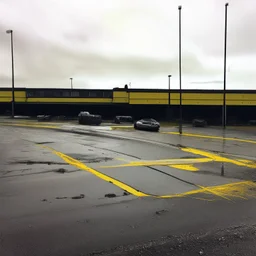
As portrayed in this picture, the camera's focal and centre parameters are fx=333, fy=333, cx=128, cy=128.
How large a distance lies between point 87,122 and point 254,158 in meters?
28.4

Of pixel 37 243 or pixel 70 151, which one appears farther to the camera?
pixel 70 151

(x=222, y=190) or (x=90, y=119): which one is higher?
(x=90, y=119)

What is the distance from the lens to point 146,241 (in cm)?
455

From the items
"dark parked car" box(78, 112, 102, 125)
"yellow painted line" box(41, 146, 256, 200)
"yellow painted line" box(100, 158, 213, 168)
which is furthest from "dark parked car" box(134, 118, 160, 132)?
"yellow painted line" box(41, 146, 256, 200)

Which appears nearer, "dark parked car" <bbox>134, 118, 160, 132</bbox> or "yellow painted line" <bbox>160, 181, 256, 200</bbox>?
"yellow painted line" <bbox>160, 181, 256, 200</bbox>

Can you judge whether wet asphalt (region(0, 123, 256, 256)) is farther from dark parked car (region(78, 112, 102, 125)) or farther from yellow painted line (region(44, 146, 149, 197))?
dark parked car (region(78, 112, 102, 125))

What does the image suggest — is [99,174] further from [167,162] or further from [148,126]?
[148,126]

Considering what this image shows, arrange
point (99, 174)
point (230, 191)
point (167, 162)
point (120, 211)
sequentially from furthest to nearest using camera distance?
point (167, 162)
point (99, 174)
point (230, 191)
point (120, 211)

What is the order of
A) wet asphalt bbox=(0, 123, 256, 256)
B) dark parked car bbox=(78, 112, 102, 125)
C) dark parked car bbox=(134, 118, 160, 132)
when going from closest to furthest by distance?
1. wet asphalt bbox=(0, 123, 256, 256)
2. dark parked car bbox=(134, 118, 160, 132)
3. dark parked car bbox=(78, 112, 102, 125)

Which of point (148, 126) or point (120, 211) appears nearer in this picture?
point (120, 211)

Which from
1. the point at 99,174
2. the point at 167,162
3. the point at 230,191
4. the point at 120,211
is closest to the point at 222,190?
the point at 230,191

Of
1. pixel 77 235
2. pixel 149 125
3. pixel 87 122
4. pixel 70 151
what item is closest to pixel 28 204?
pixel 77 235

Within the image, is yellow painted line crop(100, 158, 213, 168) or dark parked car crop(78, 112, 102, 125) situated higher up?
dark parked car crop(78, 112, 102, 125)

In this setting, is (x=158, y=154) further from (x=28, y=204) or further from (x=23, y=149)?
(x=28, y=204)
